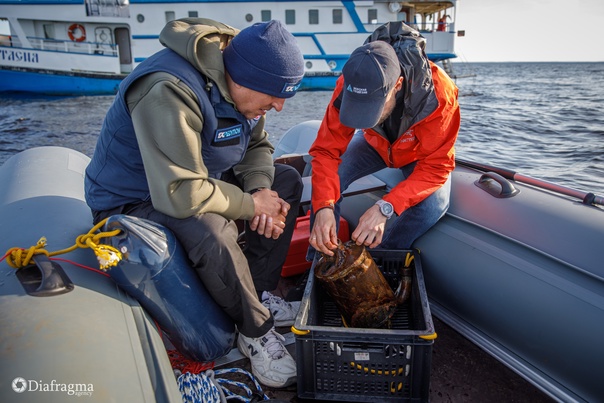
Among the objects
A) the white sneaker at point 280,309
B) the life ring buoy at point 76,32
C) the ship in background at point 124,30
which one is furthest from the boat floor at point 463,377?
the life ring buoy at point 76,32

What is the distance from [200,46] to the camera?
6.15 feet

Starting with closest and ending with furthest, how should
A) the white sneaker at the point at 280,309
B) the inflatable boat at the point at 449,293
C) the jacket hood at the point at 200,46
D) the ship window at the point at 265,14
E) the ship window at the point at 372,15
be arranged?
1. the inflatable boat at the point at 449,293
2. the jacket hood at the point at 200,46
3. the white sneaker at the point at 280,309
4. the ship window at the point at 265,14
5. the ship window at the point at 372,15

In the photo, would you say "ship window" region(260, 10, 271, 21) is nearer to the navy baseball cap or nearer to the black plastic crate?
the navy baseball cap

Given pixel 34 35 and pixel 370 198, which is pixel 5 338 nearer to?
pixel 370 198

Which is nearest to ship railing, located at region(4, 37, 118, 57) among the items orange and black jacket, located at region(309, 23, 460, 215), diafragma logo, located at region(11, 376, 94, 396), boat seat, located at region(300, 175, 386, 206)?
boat seat, located at region(300, 175, 386, 206)

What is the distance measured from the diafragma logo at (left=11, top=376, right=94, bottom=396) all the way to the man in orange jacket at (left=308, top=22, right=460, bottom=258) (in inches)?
50.2

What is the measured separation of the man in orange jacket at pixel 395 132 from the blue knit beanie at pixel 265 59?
34 cm

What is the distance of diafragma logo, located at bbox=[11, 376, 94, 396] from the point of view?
1.20 m

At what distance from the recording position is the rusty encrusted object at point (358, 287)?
86.2 inches

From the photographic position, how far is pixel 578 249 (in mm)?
1955

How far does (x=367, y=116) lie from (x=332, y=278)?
31.8 inches

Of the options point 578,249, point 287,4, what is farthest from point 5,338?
point 287,4

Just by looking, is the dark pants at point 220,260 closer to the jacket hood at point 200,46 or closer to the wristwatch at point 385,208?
the jacket hood at point 200,46

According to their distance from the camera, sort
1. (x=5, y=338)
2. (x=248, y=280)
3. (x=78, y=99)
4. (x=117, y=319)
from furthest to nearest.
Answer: (x=78, y=99) → (x=248, y=280) → (x=117, y=319) → (x=5, y=338)
